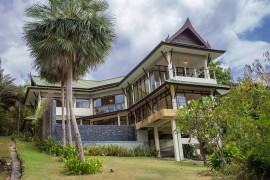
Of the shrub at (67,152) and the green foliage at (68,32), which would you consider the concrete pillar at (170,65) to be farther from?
the shrub at (67,152)

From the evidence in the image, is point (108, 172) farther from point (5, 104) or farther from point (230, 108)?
point (5, 104)

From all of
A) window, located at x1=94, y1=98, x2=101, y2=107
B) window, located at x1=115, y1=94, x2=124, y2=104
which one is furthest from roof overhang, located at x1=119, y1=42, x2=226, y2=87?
window, located at x1=94, y1=98, x2=101, y2=107

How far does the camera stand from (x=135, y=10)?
16.6 m

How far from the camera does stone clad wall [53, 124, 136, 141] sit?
2588cm

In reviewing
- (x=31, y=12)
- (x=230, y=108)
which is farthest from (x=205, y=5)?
(x=31, y=12)

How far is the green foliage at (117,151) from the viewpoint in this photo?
22484mm

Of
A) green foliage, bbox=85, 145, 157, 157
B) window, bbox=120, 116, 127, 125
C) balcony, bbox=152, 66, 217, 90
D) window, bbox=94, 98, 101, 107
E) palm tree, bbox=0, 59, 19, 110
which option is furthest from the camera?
palm tree, bbox=0, 59, 19, 110

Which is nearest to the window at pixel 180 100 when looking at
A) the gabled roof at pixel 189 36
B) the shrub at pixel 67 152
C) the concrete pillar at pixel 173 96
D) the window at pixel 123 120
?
the concrete pillar at pixel 173 96

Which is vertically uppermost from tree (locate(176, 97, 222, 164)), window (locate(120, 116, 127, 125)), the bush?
window (locate(120, 116, 127, 125))

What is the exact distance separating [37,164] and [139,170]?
5.11 meters

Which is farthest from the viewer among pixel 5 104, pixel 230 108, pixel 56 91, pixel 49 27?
pixel 5 104

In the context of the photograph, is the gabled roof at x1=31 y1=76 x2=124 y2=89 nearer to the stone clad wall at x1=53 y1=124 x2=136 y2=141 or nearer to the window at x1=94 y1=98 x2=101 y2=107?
the window at x1=94 y1=98 x2=101 y2=107

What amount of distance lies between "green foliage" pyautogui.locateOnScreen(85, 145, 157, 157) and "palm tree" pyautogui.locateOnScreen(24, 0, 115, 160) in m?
5.56

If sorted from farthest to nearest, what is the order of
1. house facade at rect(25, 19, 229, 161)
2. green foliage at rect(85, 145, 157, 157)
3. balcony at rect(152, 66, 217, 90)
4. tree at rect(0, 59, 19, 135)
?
tree at rect(0, 59, 19, 135) < balcony at rect(152, 66, 217, 90) < house facade at rect(25, 19, 229, 161) < green foliage at rect(85, 145, 157, 157)
